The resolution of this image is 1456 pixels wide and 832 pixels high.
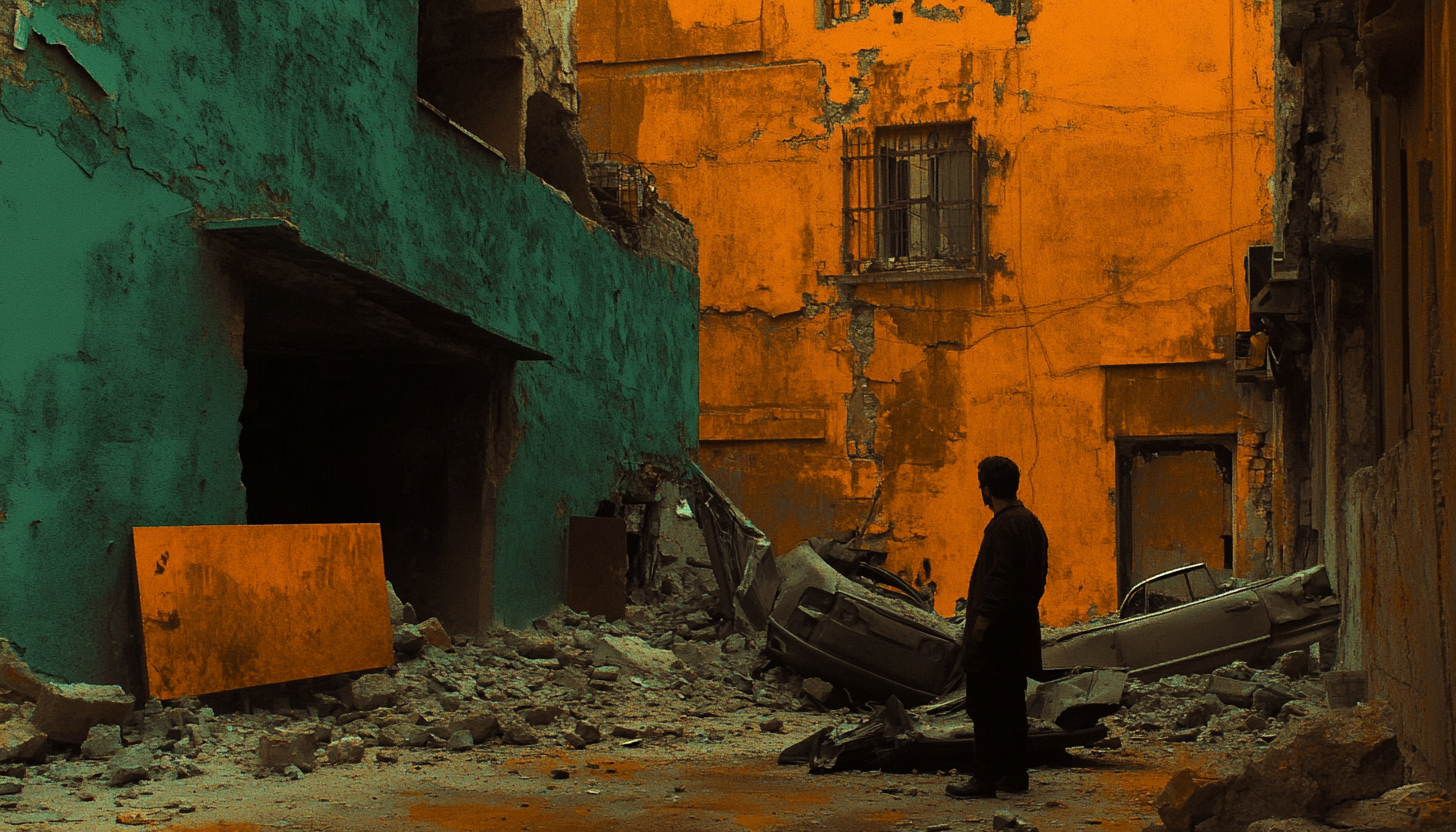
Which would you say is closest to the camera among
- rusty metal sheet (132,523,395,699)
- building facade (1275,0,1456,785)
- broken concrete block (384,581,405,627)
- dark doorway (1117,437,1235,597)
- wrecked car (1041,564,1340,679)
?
building facade (1275,0,1456,785)

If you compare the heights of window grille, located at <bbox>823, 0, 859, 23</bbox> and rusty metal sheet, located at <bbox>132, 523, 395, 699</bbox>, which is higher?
window grille, located at <bbox>823, 0, 859, 23</bbox>

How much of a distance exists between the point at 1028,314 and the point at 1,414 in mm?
13688

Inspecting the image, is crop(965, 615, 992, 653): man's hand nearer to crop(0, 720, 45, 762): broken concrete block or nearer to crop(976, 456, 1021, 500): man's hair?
crop(976, 456, 1021, 500): man's hair

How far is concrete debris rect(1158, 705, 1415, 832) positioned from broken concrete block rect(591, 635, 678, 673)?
6160 millimetres

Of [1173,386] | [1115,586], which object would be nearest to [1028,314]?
[1173,386]

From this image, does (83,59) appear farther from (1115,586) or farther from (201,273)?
(1115,586)

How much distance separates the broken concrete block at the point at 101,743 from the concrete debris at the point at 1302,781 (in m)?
4.15

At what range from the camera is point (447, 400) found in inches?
398

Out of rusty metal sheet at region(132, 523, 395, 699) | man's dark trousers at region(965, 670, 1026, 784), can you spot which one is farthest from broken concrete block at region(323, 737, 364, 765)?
man's dark trousers at region(965, 670, 1026, 784)

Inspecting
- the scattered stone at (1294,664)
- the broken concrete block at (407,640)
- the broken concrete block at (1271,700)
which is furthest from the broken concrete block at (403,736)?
the scattered stone at (1294,664)

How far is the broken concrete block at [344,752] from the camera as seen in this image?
618cm

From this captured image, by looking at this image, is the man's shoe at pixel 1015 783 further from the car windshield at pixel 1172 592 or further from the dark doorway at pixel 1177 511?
the dark doorway at pixel 1177 511

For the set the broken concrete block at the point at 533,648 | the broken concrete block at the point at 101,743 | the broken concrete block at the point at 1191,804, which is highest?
the broken concrete block at the point at 1191,804

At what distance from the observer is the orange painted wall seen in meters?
17.0
